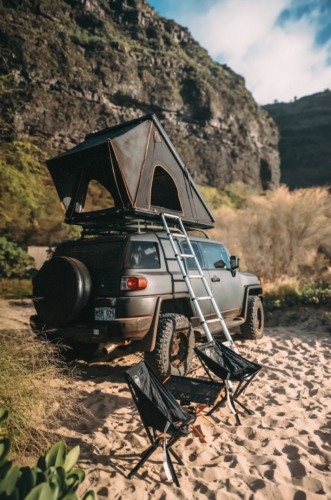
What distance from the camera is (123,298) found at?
3799 millimetres

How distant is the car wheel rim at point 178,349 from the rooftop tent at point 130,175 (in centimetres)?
184

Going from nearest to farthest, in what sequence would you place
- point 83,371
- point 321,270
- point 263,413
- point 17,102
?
point 263,413 → point 83,371 → point 321,270 → point 17,102

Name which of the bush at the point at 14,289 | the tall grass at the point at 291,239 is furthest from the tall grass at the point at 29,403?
the tall grass at the point at 291,239

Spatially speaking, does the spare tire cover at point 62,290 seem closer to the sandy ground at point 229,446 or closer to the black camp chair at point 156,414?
the sandy ground at point 229,446

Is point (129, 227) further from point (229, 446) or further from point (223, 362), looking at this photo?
point (229, 446)

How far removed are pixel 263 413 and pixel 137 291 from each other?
6.37 ft

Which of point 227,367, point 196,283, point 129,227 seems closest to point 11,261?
point 129,227

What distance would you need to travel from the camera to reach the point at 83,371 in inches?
189

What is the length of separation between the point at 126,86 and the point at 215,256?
47.0 metres

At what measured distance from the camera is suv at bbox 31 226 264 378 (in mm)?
3818

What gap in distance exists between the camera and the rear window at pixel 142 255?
3974 millimetres

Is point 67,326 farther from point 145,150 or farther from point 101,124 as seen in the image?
point 101,124

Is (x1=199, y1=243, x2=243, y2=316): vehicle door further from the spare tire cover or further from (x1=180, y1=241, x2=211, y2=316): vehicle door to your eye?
the spare tire cover

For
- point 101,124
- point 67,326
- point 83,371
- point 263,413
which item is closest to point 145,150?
point 67,326
